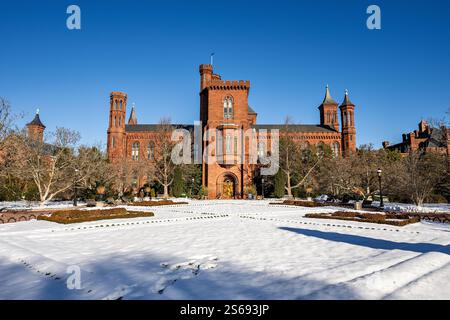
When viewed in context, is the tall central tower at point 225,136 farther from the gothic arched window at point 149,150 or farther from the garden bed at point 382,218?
the garden bed at point 382,218

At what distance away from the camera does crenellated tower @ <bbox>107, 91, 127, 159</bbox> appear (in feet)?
157

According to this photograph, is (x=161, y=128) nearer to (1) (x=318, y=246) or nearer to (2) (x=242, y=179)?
(2) (x=242, y=179)

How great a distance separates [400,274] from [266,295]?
109 inches

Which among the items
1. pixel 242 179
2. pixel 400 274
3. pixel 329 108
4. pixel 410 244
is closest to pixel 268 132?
pixel 242 179

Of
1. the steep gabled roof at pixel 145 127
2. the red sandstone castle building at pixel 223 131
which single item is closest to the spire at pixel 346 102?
the red sandstone castle building at pixel 223 131

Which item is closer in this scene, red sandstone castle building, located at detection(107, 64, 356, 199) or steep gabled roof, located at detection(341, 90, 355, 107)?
red sandstone castle building, located at detection(107, 64, 356, 199)

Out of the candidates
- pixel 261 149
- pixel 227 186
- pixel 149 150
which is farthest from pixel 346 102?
pixel 149 150

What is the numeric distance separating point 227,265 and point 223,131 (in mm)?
31585

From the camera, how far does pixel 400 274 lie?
4.98m

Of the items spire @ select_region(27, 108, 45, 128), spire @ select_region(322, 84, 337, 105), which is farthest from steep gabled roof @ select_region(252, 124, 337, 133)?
spire @ select_region(27, 108, 45, 128)

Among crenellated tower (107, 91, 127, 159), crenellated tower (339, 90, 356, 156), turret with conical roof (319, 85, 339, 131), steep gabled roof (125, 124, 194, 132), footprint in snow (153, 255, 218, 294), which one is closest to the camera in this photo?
footprint in snow (153, 255, 218, 294)

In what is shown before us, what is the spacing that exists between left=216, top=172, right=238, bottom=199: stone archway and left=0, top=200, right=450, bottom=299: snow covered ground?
2742 cm

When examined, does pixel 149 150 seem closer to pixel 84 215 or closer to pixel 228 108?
pixel 228 108

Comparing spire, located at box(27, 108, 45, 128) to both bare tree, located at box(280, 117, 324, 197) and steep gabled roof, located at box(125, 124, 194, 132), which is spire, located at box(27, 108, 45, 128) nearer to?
steep gabled roof, located at box(125, 124, 194, 132)
